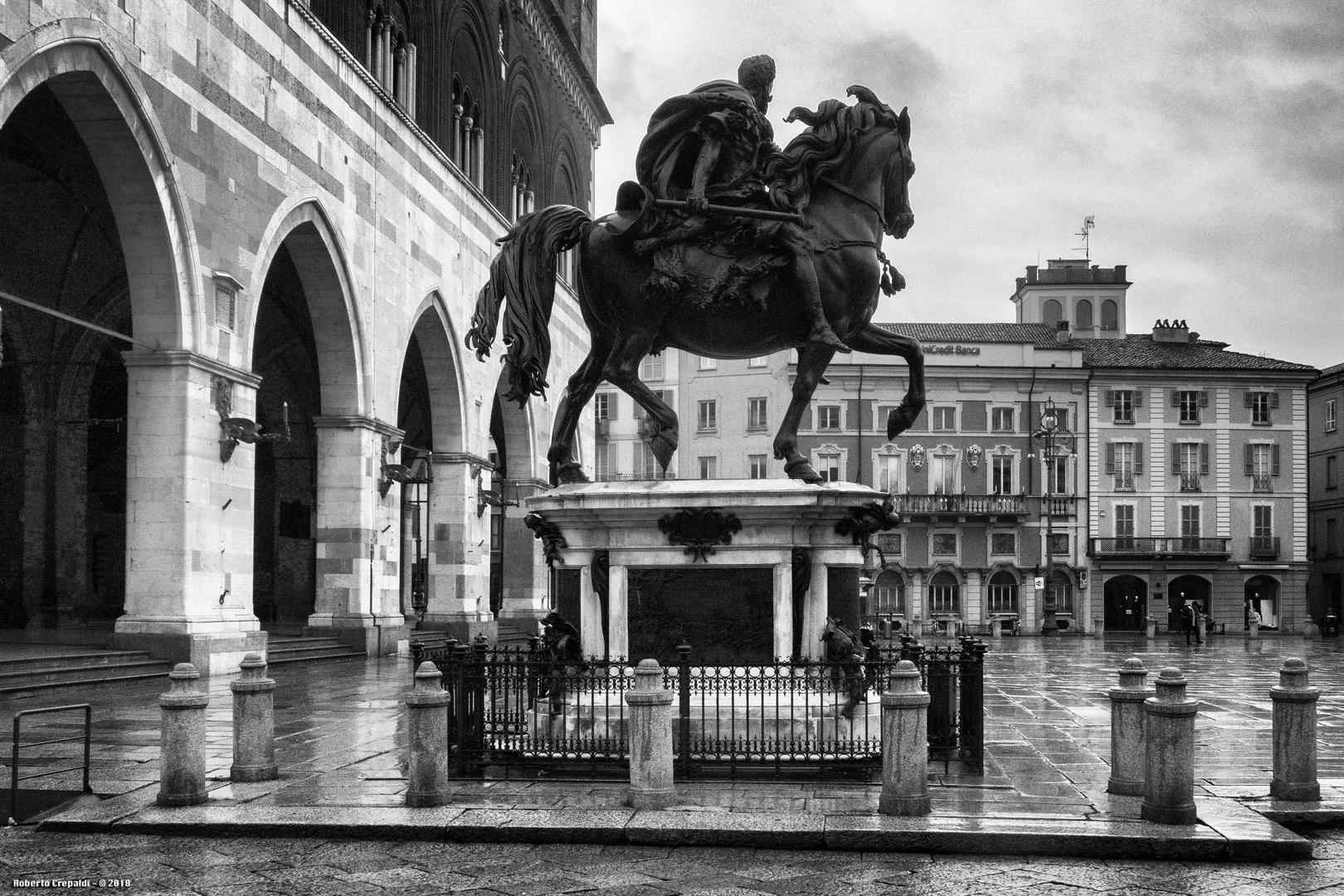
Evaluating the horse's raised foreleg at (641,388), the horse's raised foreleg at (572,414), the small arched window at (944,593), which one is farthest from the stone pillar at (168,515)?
the small arched window at (944,593)

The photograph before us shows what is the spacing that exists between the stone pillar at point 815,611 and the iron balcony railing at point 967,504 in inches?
2048

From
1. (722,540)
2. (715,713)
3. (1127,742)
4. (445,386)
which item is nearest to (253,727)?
(715,713)

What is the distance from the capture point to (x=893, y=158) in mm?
11070

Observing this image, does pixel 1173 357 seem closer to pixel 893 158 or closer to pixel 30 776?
pixel 893 158

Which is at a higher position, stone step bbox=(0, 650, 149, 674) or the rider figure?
the rider figure

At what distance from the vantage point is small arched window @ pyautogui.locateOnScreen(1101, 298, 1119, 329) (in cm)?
7531

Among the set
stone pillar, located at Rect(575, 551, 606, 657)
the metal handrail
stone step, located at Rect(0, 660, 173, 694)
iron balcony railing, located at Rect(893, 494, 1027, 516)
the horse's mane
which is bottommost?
stone step, located at Rect(0, 660, 173, 694)

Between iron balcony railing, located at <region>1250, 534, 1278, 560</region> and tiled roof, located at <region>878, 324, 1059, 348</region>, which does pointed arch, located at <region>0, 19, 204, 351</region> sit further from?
iron balcony railing, located at <region>1250, 534, 1278, 560</region>

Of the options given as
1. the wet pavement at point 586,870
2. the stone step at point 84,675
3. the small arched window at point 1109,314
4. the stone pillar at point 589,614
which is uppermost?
the small arched window at point 1109,314

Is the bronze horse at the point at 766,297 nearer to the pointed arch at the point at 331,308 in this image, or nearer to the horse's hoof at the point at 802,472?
the horse's hoof at the point at 802,472

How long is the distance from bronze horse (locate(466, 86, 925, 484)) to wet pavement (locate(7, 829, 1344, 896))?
397 centimetres

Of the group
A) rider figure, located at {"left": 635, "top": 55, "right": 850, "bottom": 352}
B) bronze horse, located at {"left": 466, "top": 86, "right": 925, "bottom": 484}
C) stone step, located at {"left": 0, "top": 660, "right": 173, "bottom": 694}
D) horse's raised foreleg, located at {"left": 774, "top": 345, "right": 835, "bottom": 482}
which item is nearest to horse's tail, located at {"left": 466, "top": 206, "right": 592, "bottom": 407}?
bronze horse, located at {"left": 466, "top": 86, "right": 925, "bottom": 484}

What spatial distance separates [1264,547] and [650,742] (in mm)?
62165

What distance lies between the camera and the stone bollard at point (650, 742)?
8367mm
